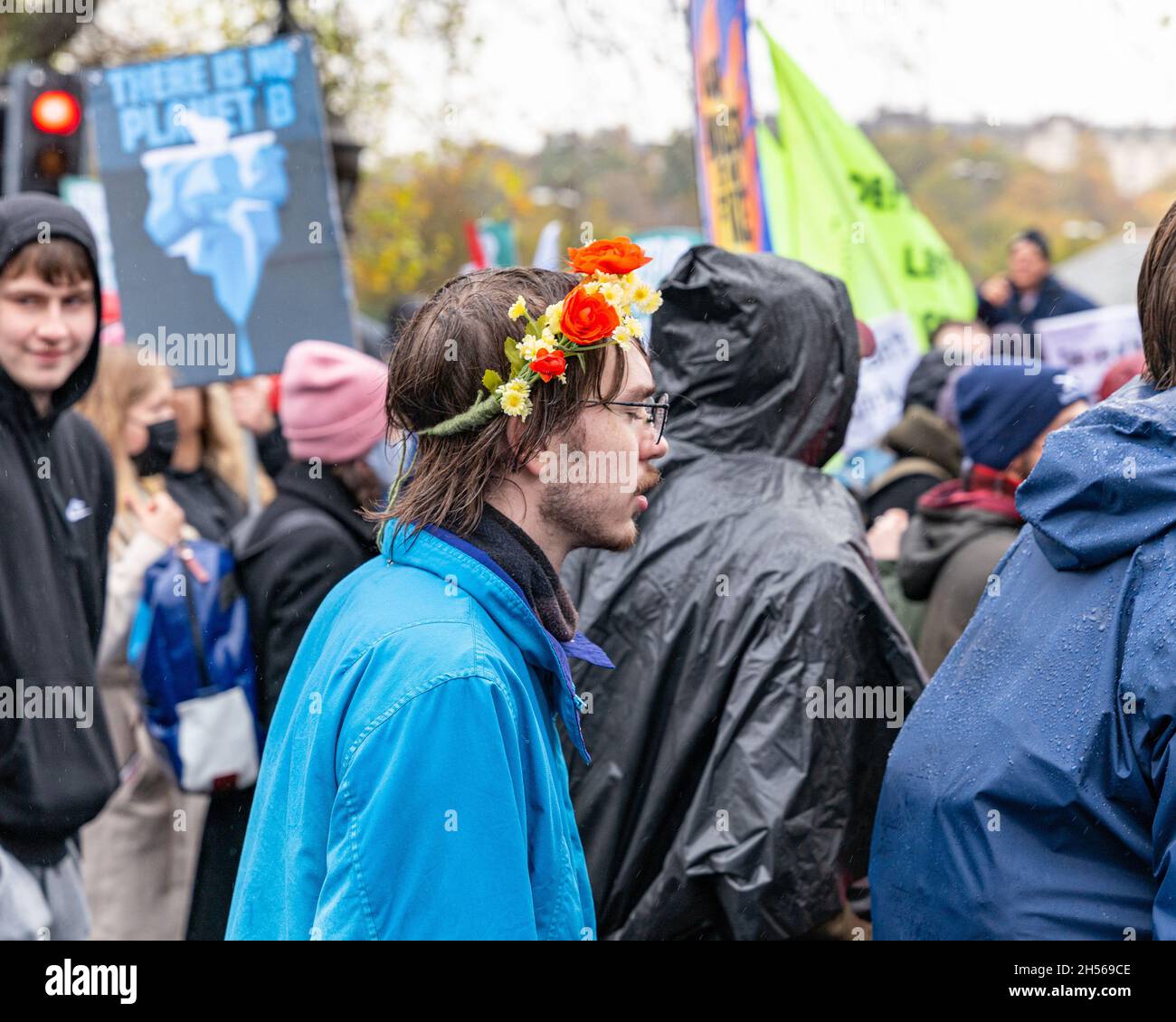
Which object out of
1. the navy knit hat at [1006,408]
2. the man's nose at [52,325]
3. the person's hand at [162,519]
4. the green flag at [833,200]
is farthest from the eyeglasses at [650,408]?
the green flag at [833,200]

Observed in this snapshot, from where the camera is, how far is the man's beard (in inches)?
82.9

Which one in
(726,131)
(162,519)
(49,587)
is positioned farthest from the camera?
(726,131)

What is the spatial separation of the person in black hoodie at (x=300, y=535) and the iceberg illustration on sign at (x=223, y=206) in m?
0.64

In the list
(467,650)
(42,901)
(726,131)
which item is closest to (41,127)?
(726,131)

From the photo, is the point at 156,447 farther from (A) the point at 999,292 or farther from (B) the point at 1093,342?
(A) the point at 999,292

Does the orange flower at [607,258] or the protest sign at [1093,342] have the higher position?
the orange flower at [607,258]

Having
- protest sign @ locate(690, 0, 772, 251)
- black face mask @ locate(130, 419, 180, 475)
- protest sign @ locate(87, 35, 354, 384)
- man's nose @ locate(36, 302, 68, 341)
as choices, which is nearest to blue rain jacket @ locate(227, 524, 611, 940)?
man's nose @ locate(36, 302, 68, 341)

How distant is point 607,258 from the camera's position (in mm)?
2180

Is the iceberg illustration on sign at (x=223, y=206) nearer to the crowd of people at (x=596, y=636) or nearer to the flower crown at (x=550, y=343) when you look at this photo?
the crowd of people at (x=596, y=636)

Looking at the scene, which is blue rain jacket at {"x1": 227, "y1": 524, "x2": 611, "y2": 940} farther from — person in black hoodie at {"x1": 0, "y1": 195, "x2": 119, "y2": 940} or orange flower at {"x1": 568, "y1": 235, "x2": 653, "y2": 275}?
person in black hoodie at {"x1": 0, "y1": 195, "x2": 119, "y2": 940}

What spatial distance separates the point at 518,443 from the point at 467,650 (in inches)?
15.2

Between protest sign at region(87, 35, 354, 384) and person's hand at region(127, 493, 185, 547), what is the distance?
439 mm

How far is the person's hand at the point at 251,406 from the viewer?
5988mm

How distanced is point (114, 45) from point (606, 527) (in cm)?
1566
